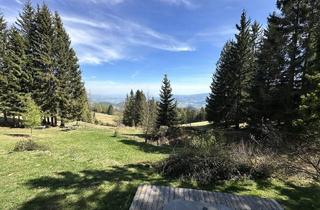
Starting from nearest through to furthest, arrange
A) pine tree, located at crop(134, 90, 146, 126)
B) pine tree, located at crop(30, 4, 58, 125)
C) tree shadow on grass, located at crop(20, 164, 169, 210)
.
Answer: tree shadow on grass, located at crop(20, 164, 169, 210) < pine tree, located at crop(30, 4, 58, 125) < pine tree, located at crop(134, 90, 146, 126)

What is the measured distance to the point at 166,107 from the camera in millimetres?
34938

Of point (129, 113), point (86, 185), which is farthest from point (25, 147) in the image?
point (129, 113)

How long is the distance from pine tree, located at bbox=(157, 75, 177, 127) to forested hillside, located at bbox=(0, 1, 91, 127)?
10.7m

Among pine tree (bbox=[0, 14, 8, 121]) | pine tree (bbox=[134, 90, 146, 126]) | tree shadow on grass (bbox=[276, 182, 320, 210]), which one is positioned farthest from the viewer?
pine tree (bbox=[134, 90, 146, 126])

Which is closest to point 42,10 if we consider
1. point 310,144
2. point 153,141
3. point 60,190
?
point 153,141

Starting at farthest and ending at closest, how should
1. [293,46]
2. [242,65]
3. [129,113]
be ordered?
[129,113] < [242,65] < [293,46]

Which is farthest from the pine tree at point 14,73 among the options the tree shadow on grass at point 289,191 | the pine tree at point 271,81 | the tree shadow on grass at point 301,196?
the tree shadow on grass at point 301,196

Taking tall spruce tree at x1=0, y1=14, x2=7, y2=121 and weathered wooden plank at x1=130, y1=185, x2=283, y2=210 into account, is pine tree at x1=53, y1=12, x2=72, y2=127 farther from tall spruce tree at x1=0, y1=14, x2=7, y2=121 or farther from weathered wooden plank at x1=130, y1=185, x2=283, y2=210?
weathered wooden plank at x1=130, y1=185, x2=283, y2=210

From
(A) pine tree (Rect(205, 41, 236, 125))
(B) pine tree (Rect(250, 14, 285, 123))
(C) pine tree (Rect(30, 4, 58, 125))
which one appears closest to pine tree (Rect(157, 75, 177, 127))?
(A) pine tree (Rect(205, 41, 236, 125))

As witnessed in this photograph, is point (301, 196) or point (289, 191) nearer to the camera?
point (301, 196)

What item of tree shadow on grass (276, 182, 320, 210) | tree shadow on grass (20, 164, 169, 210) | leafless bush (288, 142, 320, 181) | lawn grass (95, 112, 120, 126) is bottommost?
tree shadow on grass (276, 182, 320, 210)

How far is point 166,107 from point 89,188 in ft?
90.3

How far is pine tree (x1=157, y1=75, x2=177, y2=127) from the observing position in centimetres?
3488

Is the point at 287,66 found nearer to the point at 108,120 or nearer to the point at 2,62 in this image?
the point at 2,62
